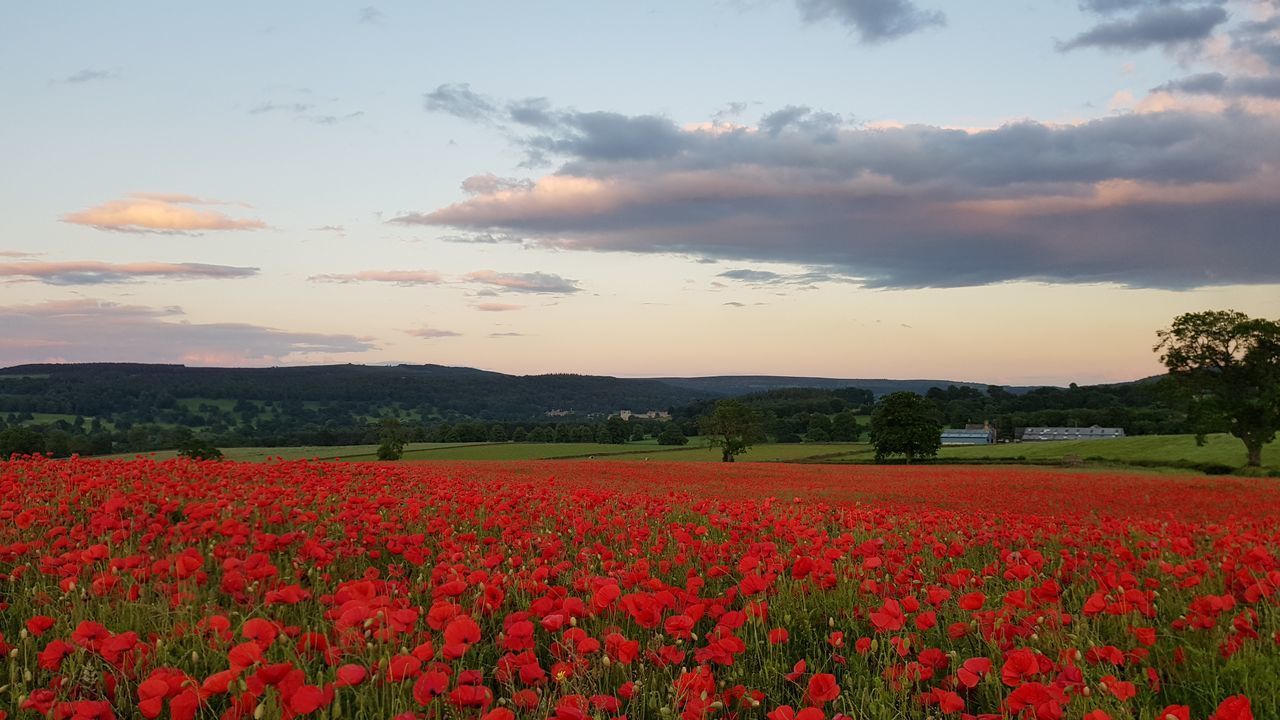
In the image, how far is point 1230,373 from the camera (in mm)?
48219

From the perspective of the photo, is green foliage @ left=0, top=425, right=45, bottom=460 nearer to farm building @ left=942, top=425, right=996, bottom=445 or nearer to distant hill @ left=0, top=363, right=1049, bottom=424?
distant hill @ left=0, top=363, right=1049, bottom=424

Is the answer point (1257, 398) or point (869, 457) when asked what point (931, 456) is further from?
point (1257, 398)

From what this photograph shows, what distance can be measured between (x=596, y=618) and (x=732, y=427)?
62.2 metres

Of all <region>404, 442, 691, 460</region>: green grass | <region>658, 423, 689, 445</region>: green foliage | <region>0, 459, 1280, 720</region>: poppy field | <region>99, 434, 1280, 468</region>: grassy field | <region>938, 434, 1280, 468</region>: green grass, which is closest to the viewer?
<region>0, 459, 1280, 720</region>: poppy field

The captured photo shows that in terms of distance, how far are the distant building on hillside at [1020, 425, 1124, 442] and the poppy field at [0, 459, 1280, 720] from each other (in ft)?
370

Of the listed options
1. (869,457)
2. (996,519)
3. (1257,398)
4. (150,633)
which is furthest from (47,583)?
(869,457)

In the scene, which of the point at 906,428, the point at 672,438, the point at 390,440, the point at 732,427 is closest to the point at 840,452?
the point at 732,427

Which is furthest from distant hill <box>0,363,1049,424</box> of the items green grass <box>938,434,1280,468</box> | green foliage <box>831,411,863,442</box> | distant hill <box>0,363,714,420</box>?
green grass <box>938,434,1280,468</box>

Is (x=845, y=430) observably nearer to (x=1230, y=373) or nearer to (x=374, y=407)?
(x=1230, y=373)

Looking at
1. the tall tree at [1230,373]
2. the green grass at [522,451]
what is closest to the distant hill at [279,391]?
the green grass at [522,451]

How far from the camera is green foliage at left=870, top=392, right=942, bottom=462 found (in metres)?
58.9

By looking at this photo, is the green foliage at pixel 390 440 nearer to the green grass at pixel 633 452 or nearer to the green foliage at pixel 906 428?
the green grass at pixel 633 452

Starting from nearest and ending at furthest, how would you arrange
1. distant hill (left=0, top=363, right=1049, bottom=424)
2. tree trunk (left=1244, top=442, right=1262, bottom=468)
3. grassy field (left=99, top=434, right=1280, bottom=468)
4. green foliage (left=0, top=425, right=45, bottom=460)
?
green foliage (left=0, top=425, right=45, bottom=460), tree trunk (left=1244, top=442, right=1262, bottom=468), grassy field (left=99, top=434, right=1280, bottom=468), distant hill (left=0, top=363, right=1049, bottom=424)

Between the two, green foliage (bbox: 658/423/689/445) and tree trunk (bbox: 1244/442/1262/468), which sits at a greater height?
tree trunk (bbox: 1244/442/1262/468)
